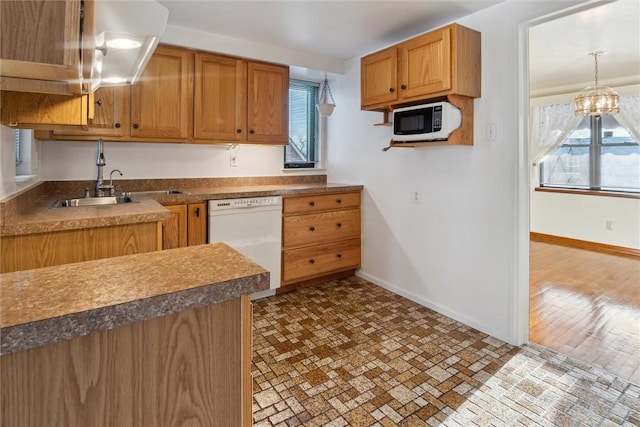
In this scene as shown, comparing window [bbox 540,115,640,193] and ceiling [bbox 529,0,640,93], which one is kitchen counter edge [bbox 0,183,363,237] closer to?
ceiling [bbox 529,0,640,93]

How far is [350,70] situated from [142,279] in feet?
11.0

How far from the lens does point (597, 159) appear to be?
5090mm

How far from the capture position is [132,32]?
0.88 meters

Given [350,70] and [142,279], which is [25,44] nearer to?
[142,279]

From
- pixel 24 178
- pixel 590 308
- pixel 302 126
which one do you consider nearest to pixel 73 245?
pixel 24 178

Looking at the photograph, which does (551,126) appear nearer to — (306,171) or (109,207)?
(306,171)

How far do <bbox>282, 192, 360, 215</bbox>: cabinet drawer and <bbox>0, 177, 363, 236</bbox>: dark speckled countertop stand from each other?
6 centimetres

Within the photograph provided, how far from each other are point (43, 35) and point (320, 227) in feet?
9.43

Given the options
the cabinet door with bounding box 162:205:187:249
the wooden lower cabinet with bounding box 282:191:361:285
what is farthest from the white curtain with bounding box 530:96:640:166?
the cabinet door with bounding box 162:205:187:249

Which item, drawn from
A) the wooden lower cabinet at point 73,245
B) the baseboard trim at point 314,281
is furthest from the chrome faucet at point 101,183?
the baseboard trim at point 314,281

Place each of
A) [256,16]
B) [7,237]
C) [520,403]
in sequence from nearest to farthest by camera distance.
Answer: [7,237] < [520,403] < [256,16]

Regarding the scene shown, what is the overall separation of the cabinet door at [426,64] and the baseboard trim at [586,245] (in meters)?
3.12

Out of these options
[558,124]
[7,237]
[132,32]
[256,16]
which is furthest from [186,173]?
[558,124]

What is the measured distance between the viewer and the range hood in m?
0.81
